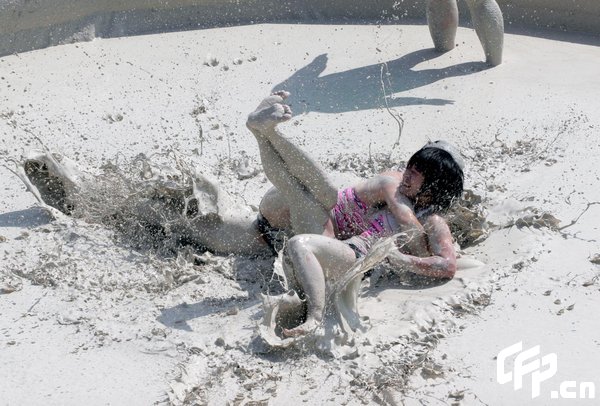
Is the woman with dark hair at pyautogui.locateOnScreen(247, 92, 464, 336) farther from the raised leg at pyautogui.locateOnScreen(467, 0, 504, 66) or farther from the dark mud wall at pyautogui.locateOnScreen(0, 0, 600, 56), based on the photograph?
the dark mud wall at pyautogui.locateOnScreen(0, 0, 600, 56)

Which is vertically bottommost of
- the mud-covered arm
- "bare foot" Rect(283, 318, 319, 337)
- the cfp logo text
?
the cfp logo text

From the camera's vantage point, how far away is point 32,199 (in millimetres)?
5156

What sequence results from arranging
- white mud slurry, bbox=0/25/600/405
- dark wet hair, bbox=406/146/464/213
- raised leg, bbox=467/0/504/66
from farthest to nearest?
raised leg, bbox=467/0/504/66 < dark wet hair, bbox=406/146/464/213 < white mud slurry, bbox=0/25/600/405

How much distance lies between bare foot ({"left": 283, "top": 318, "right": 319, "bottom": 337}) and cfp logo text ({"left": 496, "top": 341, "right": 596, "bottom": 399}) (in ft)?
2.18

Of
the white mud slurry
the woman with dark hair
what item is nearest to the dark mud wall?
the white mud slurry

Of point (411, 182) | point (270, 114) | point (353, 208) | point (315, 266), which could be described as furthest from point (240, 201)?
point (315, 266)

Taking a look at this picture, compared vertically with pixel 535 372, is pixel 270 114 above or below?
above

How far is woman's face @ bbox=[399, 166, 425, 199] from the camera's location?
4484 mm

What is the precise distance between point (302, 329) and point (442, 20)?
374cm

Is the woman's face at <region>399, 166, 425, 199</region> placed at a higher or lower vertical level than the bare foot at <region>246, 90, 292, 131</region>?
lower

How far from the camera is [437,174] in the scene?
4480 millimetres

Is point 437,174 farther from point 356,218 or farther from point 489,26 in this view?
point 489,26

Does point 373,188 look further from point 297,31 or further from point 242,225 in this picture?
point 297,31

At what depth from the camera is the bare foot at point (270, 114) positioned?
13.4ft
